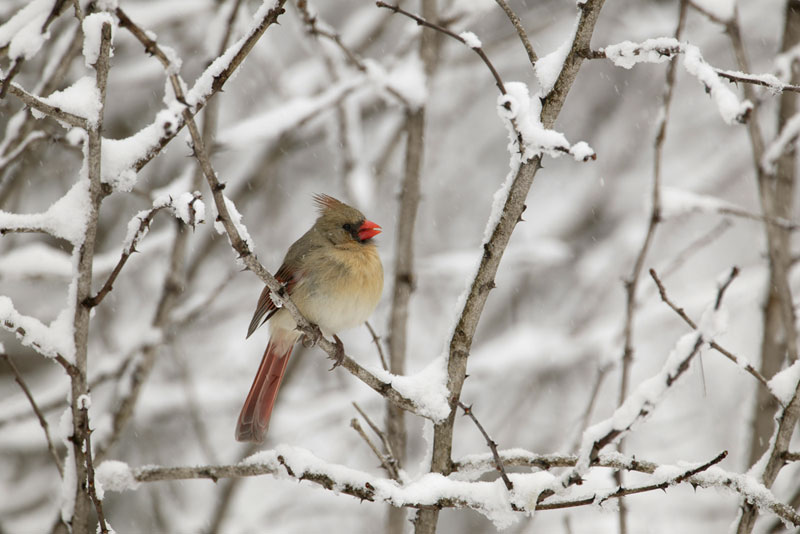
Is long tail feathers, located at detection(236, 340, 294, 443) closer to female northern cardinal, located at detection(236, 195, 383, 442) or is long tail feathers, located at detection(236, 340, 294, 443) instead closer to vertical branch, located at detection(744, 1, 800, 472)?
female northern cardinal, located at detection(236, 195, 383, 442)

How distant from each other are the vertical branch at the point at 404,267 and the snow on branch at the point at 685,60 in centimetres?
174

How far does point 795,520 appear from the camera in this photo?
5.11ft

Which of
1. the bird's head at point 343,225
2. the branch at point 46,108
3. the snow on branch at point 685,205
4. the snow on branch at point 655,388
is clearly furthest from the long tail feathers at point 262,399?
the snow on branch at point 655,388

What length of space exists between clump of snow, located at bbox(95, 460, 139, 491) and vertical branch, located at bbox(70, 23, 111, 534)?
188 mm

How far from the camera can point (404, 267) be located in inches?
130

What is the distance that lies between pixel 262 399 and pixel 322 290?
20.3 inches

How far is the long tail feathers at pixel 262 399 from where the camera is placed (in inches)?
115

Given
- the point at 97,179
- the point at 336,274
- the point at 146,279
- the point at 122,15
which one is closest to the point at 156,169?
the point at 146,279

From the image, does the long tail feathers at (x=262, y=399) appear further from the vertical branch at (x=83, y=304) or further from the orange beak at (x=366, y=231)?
the vertical branch at (x=83, y=304)

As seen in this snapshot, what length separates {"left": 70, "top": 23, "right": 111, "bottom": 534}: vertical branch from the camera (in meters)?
1.70

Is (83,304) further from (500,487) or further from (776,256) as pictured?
(776,256)

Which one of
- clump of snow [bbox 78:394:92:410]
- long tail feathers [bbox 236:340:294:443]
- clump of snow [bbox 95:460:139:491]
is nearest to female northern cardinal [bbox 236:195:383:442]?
long tail feathers [bbox 236:340:294:443]

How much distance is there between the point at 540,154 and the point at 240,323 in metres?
5.13

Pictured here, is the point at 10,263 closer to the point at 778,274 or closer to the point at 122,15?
the point at 122,15
